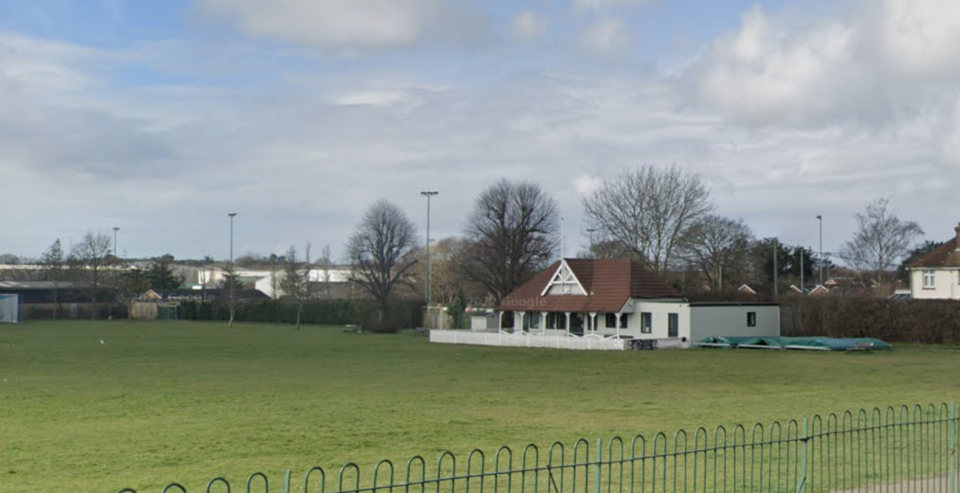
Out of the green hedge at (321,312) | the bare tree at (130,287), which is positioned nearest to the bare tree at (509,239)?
the green hedge at (321,312)

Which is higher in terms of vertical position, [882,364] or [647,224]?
[647,224]

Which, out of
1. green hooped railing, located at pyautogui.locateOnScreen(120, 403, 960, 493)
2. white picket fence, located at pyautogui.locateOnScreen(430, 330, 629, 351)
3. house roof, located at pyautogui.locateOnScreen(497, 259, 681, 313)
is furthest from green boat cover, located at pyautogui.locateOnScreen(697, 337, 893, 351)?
green hooped railing, located at pyautogui.locateOnScreen(120, 403, 960, 493)

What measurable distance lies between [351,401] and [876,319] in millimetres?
40551

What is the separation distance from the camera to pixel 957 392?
25828 millimetres

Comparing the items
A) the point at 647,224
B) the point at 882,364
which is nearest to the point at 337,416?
Answer: the point at 882,364

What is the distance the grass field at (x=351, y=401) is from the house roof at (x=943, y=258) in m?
30.0

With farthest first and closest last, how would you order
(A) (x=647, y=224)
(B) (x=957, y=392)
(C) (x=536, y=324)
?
A: (A) (x=647, y=224)
(C) (x=536, y=324)
(B) (x=957, y=392)

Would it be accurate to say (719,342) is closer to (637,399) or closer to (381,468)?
(637,399)

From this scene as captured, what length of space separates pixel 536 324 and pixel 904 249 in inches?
1682

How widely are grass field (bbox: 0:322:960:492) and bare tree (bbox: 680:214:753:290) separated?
37.5 m

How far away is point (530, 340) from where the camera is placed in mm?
54438

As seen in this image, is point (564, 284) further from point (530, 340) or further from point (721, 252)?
point (721, 252)

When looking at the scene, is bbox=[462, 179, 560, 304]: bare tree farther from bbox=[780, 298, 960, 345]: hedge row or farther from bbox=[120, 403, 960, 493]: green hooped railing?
bbox=[120, 403, 960, 493]: green hooped railing

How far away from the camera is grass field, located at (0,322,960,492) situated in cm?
1435
